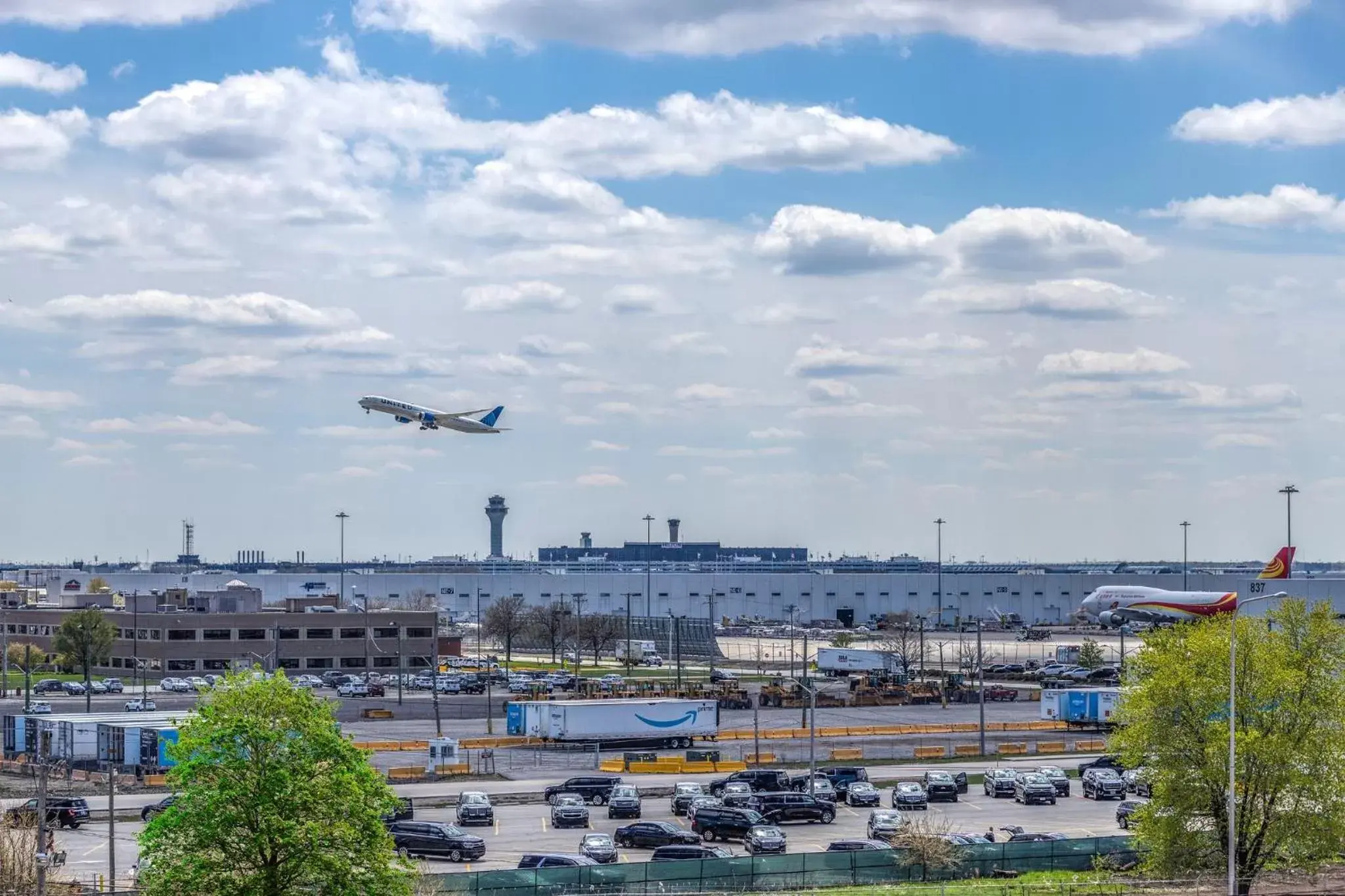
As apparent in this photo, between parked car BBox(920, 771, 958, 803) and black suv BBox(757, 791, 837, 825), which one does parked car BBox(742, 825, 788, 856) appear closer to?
black suv BBox(757, 791, 837, 825)

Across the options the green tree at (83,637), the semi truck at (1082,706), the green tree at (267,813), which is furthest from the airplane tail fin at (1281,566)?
the green tree at (267,813)

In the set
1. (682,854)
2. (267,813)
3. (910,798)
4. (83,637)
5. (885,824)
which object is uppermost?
(267,813)

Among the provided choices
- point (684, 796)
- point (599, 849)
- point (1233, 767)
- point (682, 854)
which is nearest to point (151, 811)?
point (599, 849)

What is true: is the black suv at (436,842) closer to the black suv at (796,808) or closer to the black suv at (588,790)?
the black suv at (796,808)

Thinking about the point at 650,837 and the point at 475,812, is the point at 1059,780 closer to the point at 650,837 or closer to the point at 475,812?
the point at 650,837

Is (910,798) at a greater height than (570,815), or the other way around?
(570,815)
